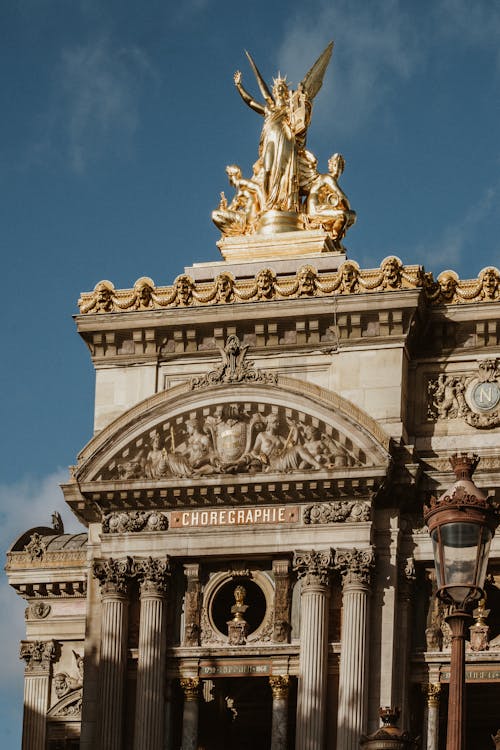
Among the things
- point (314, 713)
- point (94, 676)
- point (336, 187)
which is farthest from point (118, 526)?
point (336, 187)

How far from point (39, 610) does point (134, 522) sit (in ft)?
18.9

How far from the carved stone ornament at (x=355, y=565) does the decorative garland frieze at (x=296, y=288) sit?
5.82 metres

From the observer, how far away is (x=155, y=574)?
41688 mm

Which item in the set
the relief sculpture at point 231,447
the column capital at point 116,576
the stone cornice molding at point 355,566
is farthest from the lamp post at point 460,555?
the column capital at point 116,576

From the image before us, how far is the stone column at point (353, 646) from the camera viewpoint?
129 feet

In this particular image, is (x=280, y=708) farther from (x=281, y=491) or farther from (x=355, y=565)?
(x=281, y=491)

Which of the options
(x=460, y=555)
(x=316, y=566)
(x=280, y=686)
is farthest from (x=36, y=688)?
(x=460, y=555)

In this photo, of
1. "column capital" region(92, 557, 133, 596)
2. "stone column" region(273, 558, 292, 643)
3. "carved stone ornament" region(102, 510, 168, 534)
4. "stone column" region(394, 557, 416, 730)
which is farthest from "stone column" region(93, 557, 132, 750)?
"stone column" region(394, 557, 416, 730)

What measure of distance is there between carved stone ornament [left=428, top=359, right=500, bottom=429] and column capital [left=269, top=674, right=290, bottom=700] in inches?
260

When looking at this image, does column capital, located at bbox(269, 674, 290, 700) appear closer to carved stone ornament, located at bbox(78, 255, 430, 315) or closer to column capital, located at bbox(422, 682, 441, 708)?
column capital, located at bbox(422, 682, 441, 708)

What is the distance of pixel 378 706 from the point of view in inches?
1567

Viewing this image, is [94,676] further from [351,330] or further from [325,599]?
[351,330]

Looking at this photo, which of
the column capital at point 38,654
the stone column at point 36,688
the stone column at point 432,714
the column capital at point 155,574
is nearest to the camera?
the stone column at point 432,714

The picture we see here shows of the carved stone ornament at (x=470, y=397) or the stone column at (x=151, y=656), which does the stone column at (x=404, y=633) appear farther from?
the stone column at (x=151, y=656)
